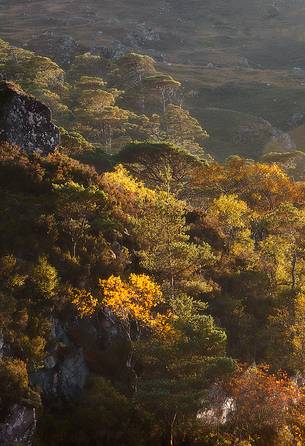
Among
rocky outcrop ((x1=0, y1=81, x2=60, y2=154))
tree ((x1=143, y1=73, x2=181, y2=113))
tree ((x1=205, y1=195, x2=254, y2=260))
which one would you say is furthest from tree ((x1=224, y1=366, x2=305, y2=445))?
tree ((x1=143, y1=73, x2=181, y2=113))

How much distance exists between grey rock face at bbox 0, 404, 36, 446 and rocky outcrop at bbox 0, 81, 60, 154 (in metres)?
23.1

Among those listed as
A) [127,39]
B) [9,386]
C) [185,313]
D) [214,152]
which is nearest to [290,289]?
[185,313]

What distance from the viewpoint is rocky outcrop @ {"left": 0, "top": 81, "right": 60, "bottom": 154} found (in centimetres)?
→ 3944

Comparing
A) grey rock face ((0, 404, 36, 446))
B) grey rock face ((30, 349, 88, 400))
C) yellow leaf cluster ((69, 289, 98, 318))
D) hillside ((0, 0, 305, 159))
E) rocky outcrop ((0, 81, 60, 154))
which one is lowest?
hillside ((0, 0, 305, 159))

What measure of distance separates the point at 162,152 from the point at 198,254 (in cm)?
2058

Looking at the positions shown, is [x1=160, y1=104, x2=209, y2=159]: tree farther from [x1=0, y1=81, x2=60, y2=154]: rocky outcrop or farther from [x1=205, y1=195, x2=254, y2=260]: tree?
[x1=0, y1=81, x2=60, y2=154]: rocky outcrop

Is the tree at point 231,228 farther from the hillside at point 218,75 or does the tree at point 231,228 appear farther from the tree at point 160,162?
the hillside at point 218,75

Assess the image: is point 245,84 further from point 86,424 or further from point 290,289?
point 86,424

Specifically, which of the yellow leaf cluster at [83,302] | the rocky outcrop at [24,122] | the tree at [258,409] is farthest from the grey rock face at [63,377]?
the rocky outcrop at [24,122]

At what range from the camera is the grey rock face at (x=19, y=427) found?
72.2ft

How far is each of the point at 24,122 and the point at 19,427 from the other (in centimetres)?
2535

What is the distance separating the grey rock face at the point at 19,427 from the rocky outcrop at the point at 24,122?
23067 millimetres

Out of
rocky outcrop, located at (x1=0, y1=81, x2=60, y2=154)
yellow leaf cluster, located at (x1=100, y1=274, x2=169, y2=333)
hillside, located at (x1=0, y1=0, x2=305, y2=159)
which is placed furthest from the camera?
hillside, located at (x1=0, y1=0, x2=305, y2=159)

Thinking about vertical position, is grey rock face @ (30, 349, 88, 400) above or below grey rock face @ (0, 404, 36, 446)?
below
